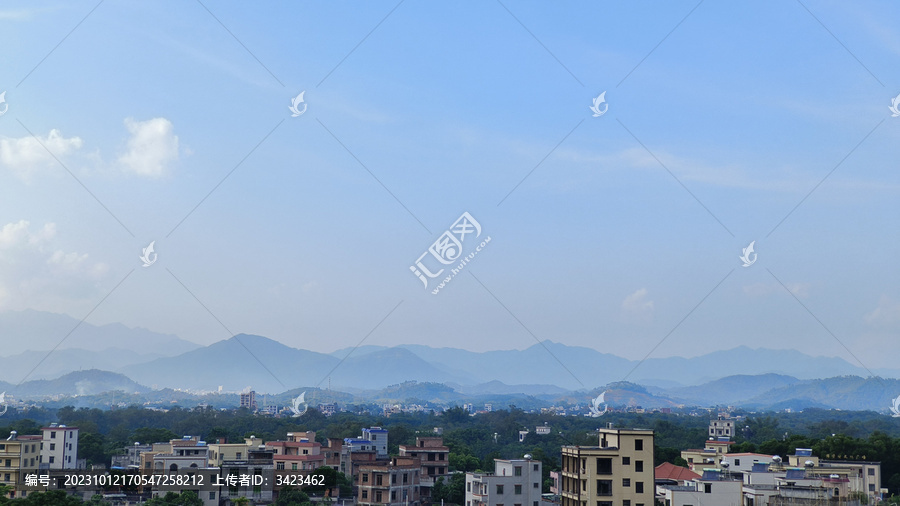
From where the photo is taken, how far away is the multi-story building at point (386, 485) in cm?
2691

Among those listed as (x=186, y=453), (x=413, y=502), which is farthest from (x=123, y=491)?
(x=413, y=502)

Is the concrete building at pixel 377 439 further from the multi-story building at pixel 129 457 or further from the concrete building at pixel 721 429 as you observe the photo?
the concrete building at pixel 721 429

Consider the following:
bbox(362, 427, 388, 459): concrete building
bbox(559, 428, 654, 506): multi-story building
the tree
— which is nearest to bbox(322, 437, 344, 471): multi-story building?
bbox(362, 427, 388, 459): concrete building

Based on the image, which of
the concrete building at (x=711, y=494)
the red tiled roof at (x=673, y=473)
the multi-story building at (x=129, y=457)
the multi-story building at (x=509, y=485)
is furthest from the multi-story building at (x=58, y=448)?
the concrete building at (x=711, y=494)

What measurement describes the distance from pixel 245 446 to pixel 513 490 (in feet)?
44.1

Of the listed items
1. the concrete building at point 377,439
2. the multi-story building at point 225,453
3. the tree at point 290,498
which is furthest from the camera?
the concrete building at point 377,439

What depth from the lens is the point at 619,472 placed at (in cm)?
1947

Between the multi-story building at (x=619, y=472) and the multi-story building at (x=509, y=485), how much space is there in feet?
14.6

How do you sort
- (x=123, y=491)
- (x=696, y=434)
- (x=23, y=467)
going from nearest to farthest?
1. (x=123, y=491)
2. (x=23, y=467)
3. (x=696, y=434)

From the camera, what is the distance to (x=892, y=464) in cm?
3534

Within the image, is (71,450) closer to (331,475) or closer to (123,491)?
(123,491)

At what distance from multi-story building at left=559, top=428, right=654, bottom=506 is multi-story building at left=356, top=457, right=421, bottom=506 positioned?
897cm

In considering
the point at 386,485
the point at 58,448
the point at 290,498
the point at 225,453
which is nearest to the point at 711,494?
the point at 386,485

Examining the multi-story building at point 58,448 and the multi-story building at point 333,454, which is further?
the multi-story building at point 333,454
